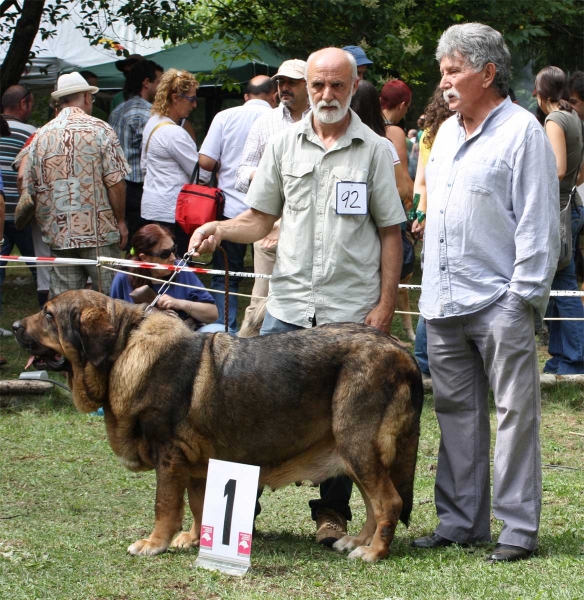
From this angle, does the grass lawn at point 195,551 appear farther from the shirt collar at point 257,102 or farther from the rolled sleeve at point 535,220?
the shirt collar at point 257,102

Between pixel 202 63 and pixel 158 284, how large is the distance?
379 inches

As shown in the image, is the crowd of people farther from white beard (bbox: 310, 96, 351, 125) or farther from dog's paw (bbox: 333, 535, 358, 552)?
dog's paw (bbox: 333, 535, 358, 552)

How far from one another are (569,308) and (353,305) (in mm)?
4195

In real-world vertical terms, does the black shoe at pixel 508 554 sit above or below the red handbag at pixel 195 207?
below

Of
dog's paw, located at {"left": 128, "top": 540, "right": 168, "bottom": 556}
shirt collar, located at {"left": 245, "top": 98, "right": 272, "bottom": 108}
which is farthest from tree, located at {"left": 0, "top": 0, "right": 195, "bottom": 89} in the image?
dog's paw, located at {"left": 128, "top": 540, "right": 168, "bottom": 556}

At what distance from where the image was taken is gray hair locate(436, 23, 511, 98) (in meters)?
4.08

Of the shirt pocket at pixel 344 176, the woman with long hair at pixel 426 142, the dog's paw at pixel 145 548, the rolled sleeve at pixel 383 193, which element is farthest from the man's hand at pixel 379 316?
the woman with long hair at pixel 426 142

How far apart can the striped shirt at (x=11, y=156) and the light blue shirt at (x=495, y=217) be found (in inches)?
245

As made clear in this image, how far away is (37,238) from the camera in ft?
30.2

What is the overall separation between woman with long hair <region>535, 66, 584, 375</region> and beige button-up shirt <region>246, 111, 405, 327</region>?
11.5ft

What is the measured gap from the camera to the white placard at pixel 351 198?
14.7 ft

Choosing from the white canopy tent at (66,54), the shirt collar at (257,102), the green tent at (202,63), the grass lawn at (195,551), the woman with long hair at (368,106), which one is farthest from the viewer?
the white canopy tent at (66,54)

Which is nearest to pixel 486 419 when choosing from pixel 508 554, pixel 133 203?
pixel 508 554

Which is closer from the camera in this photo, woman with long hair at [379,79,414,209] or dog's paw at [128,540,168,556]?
dog's paw at [128,540,168,556]
